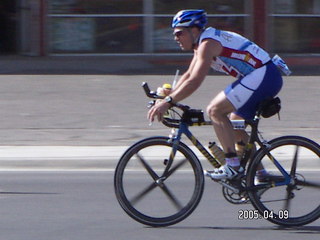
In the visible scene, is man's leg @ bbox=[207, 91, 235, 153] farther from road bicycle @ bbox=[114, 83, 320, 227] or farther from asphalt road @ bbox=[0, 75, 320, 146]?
asphalt road @ bbox=[0, 75, 320, 146]

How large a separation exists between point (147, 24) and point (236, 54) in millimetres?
12198

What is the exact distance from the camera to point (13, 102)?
13562 mm

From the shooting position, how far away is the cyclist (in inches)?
247

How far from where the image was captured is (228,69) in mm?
6492

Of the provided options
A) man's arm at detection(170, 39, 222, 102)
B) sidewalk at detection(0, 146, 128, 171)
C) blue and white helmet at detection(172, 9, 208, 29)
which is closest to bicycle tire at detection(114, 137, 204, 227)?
man's arm at detection(170, 39, 222, 102)

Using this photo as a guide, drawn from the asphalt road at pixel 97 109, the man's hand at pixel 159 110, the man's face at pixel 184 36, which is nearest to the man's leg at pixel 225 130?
the man's hand at pixel 159 110

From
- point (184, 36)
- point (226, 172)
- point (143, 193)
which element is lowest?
point (143, 193)

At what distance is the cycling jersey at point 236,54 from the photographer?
20.7 feet

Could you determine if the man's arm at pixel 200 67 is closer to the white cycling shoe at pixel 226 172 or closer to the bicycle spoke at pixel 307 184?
the white cycling shoe at pixel 226 172

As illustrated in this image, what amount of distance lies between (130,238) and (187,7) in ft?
41.2

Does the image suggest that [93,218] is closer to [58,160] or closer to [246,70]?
[246,70]

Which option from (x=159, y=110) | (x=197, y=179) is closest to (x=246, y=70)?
(x=159, y=110)

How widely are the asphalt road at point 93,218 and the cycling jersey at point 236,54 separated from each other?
50.2 inches

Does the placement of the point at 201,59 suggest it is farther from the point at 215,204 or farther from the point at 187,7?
the point at 187,7
